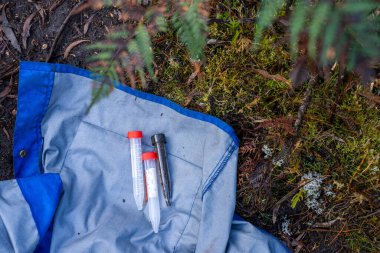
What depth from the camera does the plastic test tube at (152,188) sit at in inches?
70.0

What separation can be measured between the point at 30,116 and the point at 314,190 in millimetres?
1290

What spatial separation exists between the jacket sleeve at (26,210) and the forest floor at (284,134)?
280 millimetres

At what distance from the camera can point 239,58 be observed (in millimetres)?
1835

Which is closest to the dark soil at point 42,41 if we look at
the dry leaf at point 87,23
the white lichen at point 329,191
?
the dry leaf at point 87,23

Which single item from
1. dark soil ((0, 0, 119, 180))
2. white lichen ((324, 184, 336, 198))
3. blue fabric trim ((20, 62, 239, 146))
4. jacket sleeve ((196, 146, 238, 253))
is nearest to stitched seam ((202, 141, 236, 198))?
jacket sleeve ((196, 146, 238, 253))

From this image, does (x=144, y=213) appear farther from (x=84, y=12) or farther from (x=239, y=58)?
(x=84, y=12)

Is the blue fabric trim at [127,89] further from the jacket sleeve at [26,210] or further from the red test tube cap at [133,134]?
the jacket sleeve at [26,210]

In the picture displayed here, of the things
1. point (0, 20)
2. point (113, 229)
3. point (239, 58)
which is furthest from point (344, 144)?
point (0, 20)

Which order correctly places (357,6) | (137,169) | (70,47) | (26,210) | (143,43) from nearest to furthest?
(357,6) < (143,43) < (26,210) < (137,169) < (70,47)

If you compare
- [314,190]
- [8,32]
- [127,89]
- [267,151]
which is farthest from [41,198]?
[314,190]

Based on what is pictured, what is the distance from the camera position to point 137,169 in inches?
71.6

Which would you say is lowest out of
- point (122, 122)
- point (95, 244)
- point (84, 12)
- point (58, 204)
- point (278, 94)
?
point (95, 244)

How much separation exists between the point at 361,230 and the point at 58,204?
1288 mm

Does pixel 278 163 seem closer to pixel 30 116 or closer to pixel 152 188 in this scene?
pixel 152 188
